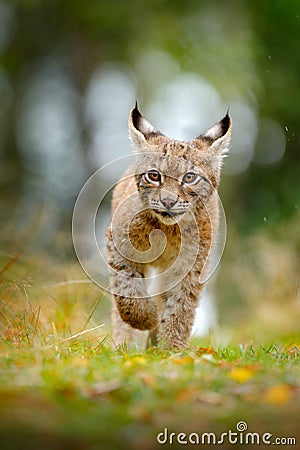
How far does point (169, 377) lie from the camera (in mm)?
4641

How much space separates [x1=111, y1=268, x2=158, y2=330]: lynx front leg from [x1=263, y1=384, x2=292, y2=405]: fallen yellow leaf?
2.70 metres

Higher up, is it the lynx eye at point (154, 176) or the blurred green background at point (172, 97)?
the blurred green background at point (172, 97)

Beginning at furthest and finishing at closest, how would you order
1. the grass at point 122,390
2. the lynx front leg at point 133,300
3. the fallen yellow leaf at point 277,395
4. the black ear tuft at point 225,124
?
the black ear tuft at point 225,124 → the lynx front leg at point 133,300 → the fallen yellow leaf at point 277,395 → the grass at point 122,390

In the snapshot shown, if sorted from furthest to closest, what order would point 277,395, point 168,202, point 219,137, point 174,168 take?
1. point 219,137
2. point 174,168
3. point 168,202
4. point 277,395

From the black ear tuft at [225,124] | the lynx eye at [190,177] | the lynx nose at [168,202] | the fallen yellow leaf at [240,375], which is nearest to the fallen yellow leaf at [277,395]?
the fallen yellow leaf at [240,375]

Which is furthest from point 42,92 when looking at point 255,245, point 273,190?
point 255,245

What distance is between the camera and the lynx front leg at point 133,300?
274 inches

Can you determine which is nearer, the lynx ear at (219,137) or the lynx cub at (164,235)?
the lynx cub at (164,235)

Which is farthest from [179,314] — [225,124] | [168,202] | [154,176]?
[225,124]

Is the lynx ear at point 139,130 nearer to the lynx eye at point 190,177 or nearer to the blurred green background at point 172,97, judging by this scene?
the lynx eye at point 190,177

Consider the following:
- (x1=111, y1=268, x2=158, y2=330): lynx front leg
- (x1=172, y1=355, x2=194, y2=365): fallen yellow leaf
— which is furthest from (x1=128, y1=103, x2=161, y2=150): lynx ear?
(x1=172, y1=355, x2=194, y2=365): fallen yellow leaf

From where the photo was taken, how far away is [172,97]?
19828 mm

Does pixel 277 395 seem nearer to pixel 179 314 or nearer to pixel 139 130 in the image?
pixel 179 314

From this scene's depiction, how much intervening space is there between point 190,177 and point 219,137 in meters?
0.64
